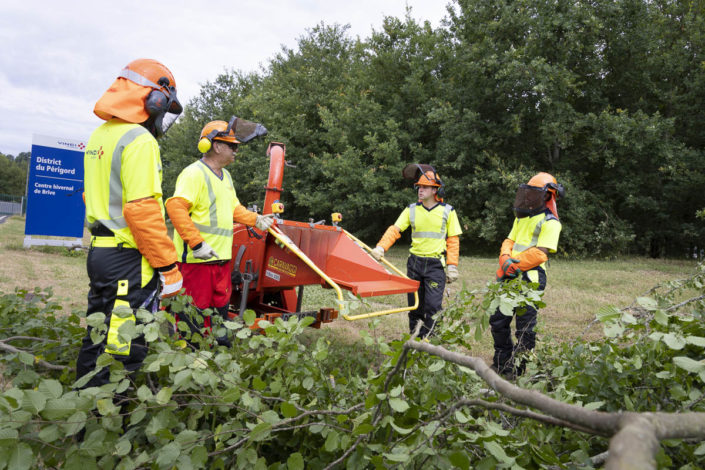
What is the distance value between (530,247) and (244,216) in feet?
9.11

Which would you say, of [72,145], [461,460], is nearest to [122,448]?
[461,460]

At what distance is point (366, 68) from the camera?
2233 cm

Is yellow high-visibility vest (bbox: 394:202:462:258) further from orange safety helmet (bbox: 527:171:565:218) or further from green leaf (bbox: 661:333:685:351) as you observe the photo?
green leaf (bbox: 661:333:685:351)

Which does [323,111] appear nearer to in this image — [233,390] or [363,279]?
[363,279]

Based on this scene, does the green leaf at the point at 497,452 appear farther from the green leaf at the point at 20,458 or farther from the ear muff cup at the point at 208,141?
the ear muff cup at the point at 208,141

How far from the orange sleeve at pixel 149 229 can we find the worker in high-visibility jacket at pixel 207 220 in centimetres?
90

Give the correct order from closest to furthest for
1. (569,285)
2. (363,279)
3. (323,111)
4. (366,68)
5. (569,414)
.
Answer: (569,414)
(363,279)
(569,285)
(323,111)
(366,68)

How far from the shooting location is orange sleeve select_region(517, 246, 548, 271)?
3.98 m

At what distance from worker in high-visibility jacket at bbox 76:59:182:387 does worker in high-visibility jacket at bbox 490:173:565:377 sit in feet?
10.1

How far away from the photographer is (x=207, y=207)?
3.54 m

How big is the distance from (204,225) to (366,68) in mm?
20837

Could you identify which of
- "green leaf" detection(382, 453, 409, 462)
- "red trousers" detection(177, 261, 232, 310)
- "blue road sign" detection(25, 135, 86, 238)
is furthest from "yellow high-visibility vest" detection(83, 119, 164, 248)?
"blue road sign" detection(25, 135, 86, 238)

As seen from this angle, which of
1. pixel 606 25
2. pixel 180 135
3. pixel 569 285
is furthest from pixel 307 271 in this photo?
pixel 180 135

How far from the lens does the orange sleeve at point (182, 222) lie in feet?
10.9
